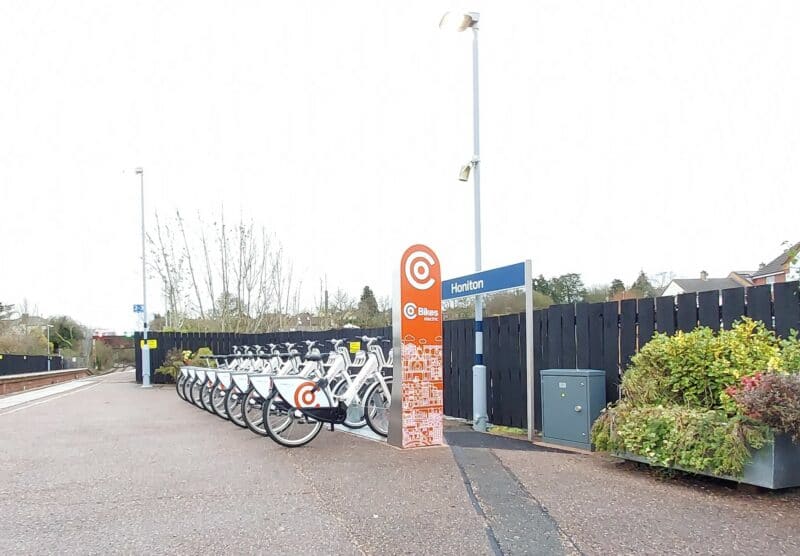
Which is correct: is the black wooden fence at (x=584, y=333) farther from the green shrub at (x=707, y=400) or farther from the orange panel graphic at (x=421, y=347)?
the orange panel graphic at (x=421, y=347)

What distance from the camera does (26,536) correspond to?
4.49 meters

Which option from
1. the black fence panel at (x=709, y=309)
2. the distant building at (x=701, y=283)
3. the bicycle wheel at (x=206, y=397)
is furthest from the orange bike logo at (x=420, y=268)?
the distant building at (x=701, y=283)

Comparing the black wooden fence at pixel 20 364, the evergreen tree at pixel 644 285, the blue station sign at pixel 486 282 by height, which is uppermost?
the evergreen tree at pixel 644 285

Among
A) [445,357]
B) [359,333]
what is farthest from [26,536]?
[359,333]

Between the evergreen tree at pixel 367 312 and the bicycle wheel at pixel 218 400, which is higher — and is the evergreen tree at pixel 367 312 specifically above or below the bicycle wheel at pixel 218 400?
above

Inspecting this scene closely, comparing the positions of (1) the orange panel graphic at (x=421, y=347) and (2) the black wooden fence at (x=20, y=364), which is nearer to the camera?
(1) the orange panel graphic at (x=421, y=347)

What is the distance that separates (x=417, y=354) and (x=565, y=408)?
1784 millimetres

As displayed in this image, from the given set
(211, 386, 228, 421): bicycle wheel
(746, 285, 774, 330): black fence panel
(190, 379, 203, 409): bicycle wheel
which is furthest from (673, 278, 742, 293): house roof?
(746, 285, 774, 330): black fence panel

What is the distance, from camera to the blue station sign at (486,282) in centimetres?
868

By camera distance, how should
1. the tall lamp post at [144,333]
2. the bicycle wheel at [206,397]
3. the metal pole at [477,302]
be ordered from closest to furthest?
the metal pole at [477,302], the bicycle wheel at [206,397], the tall lamp post at [144,333]

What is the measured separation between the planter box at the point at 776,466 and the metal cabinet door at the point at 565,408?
2273 millimetres

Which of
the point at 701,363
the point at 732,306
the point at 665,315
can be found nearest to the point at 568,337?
the point at 665,315

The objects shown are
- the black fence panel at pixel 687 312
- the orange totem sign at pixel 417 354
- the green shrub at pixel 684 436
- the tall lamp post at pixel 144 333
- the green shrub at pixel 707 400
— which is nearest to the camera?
the green shrub at pixel 707 400

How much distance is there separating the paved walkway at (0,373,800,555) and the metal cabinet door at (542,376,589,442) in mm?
356
